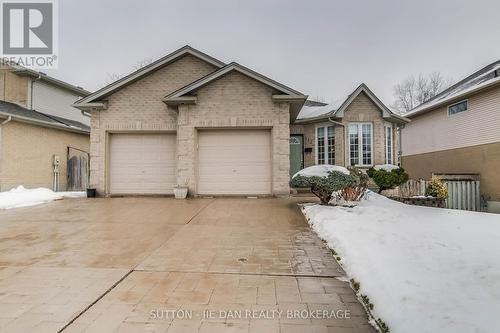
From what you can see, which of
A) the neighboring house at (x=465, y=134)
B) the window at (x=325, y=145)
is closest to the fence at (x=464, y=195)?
the neighboring house at (x=465, y=134)

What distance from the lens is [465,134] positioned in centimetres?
1306

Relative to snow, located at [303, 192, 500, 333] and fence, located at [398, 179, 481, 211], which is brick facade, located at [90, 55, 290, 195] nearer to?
snow, located at [303, 192, 500, 333]

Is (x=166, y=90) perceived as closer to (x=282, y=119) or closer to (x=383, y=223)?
(x=282, y=119)

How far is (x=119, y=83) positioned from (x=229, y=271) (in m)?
10.4

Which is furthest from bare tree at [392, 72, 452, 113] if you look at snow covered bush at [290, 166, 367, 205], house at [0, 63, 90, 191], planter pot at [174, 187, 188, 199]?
house at [0, 63, 90, 191]

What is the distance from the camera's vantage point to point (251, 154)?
10.9 metres

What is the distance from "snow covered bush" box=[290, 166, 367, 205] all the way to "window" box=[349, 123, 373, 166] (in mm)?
4885

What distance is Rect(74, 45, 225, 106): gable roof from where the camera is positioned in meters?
11.3

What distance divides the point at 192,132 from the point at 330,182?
18.7 ft

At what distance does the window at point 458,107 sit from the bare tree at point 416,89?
62.6ft

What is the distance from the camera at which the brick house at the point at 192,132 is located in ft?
34.6

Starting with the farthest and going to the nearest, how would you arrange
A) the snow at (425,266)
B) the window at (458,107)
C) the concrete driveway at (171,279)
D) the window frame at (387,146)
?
the window at (458,107), the window frame at (387,146), the concrete driveway at (171,279), the snow at (425,266)

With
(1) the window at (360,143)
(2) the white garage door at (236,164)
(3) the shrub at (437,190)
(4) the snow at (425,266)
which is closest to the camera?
(4) the snow at (425,266)

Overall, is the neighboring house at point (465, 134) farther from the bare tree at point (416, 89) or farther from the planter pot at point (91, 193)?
the bare tree at point (416, 89)
